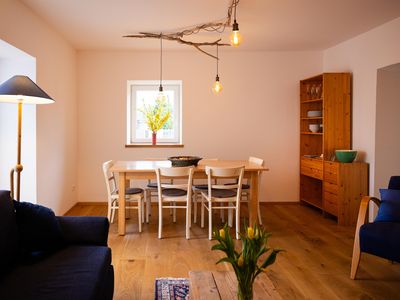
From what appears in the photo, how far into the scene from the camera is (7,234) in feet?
7.43

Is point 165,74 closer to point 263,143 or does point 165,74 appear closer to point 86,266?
point 263,143

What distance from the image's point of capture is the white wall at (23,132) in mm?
4418

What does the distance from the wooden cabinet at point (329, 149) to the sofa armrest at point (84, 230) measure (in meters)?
3.44

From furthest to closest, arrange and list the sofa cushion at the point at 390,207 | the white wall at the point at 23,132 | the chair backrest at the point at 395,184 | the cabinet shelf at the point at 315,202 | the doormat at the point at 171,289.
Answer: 1. the cabinet shelf at the point at 315,202
2. the white wall at the point at 23,132
3. the chair backrest at the point at 395,184
4. the sofa cushion at the point at 390,207
5. the doormat at the point at 171,289

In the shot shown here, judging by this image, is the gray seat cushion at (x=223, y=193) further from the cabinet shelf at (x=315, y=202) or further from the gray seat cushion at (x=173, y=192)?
the cabinet shelf at (x=315, y=202)

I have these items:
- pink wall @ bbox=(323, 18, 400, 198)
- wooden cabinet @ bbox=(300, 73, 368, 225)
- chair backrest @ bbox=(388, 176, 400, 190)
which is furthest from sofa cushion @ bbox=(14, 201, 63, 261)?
pink wall @ bbox=(323, 18, 400, 198)

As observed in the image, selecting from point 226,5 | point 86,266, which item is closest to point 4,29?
point 226,5

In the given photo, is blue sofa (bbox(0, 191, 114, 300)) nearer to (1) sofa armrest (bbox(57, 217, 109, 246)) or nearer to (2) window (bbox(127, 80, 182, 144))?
(1) sofa armrest (bbox(57, 217, 109, 246))

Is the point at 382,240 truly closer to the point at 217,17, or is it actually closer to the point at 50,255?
the point at 50,255

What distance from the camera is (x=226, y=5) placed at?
4062 mm

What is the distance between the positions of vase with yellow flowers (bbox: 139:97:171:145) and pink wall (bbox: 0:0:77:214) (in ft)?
3.83

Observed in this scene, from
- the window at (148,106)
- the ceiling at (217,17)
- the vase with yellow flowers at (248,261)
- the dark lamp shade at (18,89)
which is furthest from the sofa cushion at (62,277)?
the window at (148,106)

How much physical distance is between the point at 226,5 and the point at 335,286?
290 cm

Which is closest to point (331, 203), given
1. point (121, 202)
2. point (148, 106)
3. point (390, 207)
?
point (390, 207)
